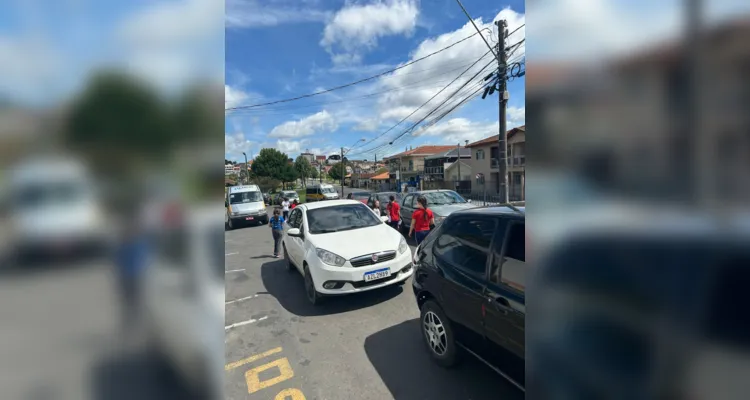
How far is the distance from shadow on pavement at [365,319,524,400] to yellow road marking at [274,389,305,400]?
0.75 metres

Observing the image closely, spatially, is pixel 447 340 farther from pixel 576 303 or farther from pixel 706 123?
pixel 706 123

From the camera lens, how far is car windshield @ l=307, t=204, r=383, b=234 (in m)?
5.62

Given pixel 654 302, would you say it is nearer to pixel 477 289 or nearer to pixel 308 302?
pixel 477 289

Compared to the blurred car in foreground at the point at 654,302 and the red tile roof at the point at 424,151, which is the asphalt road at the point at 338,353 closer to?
the blurred car in foreground at the point at 654,302

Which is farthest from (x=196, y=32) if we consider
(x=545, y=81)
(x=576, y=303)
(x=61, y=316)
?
(x=576, y=303)

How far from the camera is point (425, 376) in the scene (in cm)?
301

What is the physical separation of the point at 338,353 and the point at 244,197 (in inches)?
546

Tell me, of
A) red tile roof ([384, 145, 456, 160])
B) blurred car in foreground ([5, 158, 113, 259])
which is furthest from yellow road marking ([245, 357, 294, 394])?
red tile roof ([384, 145, 456, 160])

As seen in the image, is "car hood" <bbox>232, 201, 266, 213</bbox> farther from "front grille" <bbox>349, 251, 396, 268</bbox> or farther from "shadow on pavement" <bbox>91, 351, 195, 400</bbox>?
"shadow on pavement" <bbox>91, 351, 195, 400</bbox>

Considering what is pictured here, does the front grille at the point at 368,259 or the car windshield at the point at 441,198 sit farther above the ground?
the car windshield at the point at 441,198

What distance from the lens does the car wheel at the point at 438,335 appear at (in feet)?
9.81

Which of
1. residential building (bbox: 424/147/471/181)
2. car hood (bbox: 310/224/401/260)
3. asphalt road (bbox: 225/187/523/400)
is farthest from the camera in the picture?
residential building (bbox: 424/147/471/181)

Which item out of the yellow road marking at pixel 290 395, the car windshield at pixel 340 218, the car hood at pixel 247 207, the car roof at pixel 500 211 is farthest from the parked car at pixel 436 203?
the car hood at pixel 247 207

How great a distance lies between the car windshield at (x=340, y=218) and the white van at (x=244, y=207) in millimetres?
10293
